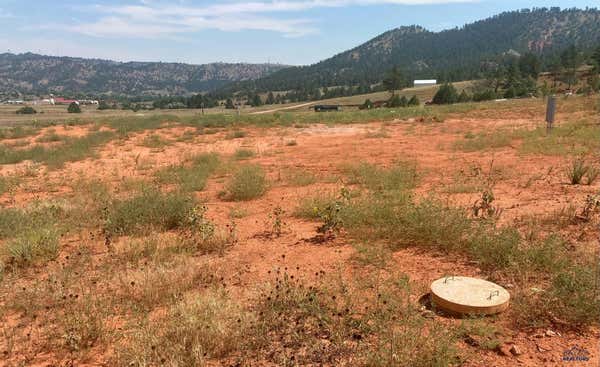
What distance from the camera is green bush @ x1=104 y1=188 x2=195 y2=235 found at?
602 centimetres

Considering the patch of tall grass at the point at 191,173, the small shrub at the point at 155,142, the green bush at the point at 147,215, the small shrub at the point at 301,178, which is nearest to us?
the green bush at the point at 147,215

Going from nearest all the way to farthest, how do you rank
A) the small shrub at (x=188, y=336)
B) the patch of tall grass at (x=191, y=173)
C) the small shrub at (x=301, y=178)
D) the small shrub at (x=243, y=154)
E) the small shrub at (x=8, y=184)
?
the small shrub at (x=188, y=336) → the small shrub at (x=301, y=178) → the patch of tall grass at (x=191, y=173) → the small shrub at (x=8, y=184) → the small shrub at (x=243, y=154)

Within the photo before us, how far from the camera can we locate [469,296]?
347cm

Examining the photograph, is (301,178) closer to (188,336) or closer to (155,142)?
(188,336)

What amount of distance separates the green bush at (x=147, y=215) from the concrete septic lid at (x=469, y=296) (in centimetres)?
404

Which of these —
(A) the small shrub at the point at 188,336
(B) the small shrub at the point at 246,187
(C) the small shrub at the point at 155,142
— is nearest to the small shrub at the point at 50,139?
(C) the small shrub at the point at 155,142

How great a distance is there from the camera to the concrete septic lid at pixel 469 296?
3334 millimetres

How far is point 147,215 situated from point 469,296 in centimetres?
484

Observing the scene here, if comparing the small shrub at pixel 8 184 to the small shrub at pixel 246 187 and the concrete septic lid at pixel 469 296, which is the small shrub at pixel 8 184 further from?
the concrete septic lid at pixel 469 296

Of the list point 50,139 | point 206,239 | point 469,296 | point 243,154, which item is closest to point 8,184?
point 243,154

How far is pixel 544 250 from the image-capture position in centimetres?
401

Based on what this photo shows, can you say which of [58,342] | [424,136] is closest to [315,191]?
[58,342]

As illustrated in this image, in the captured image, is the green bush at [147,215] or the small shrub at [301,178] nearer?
the green bush at [147,215]

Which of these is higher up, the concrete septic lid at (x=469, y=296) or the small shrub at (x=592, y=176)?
the small shrub at (x=592, y=176)
